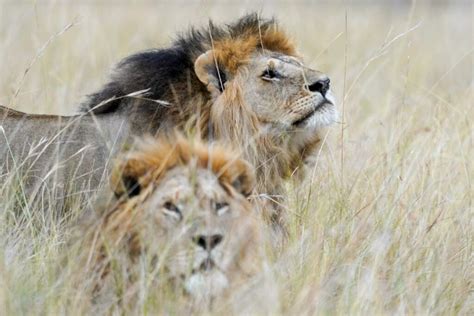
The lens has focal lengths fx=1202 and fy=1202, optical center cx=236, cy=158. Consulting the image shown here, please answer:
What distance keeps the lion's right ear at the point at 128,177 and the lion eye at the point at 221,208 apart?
304mm

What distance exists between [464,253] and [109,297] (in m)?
1.70

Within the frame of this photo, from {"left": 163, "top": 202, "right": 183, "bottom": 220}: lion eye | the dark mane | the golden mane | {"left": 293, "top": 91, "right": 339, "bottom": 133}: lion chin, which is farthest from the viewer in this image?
the dark mane

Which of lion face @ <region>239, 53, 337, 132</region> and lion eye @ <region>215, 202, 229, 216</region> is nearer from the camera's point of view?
lion eye @ <region>215, 202, 229, 216</region>

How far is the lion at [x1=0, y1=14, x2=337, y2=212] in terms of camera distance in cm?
527

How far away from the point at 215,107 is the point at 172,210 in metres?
1.61

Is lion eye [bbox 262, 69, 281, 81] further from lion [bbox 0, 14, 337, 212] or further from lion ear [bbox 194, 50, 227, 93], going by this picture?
lion ear [bbox 194, 50, 227, 93]

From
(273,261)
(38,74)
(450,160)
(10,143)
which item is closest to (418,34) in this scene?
(38,74)

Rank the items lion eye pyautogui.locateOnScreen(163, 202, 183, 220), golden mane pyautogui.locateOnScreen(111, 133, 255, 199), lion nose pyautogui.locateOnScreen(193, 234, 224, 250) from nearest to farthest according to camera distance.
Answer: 1. lion nose pyautogui.locateOnScreen(193, 234, 224, 250)
2. lion eye pyautogui.locateOnScreen(163, 202, 183, 220)
3. golden mane pyautogui.locateOnScreen(111, 133, 255, 199)

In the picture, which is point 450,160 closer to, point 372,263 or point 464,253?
point 464,253

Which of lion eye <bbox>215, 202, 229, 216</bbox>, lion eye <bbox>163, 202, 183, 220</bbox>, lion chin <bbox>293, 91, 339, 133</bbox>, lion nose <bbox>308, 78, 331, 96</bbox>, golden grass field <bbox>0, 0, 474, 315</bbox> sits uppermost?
lion eye <bbox>163, 202, 183, 220</bbox>

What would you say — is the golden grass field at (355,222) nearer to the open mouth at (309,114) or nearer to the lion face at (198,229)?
the lion face at (198,229)

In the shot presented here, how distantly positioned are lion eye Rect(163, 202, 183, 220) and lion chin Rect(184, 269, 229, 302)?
0.20 metres

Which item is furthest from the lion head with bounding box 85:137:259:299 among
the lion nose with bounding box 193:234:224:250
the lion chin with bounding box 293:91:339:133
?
the lion chin with bounding box 293:91:339:133

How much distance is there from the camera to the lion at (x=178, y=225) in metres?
3.62
